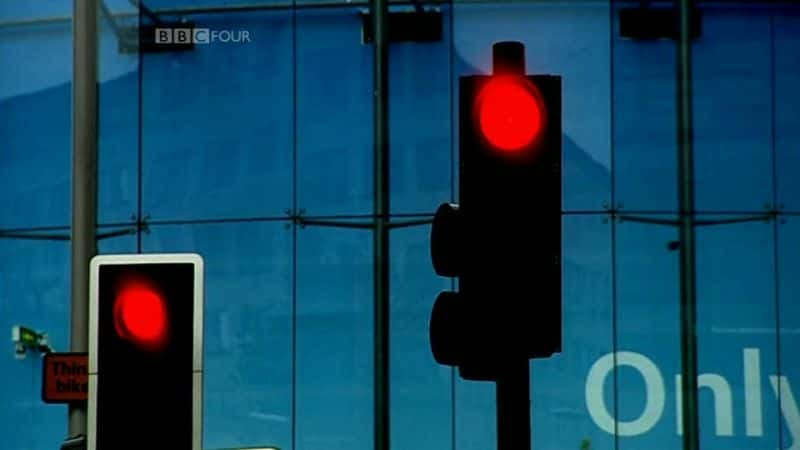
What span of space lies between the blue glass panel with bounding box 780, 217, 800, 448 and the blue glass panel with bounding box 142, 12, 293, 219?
537 cm

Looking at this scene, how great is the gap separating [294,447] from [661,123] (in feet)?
17.5

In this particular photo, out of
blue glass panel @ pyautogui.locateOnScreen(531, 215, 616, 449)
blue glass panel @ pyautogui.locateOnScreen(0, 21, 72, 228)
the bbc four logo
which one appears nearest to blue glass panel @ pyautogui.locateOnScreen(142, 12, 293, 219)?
the bbc four logo

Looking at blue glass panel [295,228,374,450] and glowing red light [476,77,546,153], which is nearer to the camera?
glowing red light [476,77,546,153]

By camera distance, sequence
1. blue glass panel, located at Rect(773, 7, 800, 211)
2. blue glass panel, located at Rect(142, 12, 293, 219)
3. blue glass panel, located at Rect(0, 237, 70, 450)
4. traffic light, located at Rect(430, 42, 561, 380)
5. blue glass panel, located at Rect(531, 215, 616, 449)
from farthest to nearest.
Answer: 1. blue glass panel, located at Rect(0, 237, 70, 450)
2. blue glass panel, located at Rect(142, 12, 293, 219)
3. blue glass panel, located at Rect(773, 7, 800, 211)
4. blue glass panel, located at Rect(531, 215, 616, 449)
5. traffic light, located at Rect(430, 42, 561, 380)

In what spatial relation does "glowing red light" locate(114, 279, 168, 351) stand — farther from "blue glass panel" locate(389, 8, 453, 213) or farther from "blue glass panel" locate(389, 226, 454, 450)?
"blue glass panel" locate(389, 8, 453, 213)

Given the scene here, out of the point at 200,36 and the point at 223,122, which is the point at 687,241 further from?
the point at 200,36

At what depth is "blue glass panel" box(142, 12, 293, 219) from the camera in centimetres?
1443

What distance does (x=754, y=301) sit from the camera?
1377 cm

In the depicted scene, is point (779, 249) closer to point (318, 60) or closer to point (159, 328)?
point (318, 60)

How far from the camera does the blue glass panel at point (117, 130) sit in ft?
48.3

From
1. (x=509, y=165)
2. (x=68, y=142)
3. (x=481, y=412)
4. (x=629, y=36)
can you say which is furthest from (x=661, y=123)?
(x=509, y=165)

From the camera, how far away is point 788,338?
45.0ft

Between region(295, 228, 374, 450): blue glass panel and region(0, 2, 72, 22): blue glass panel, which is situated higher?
region(0, 2, 72, 22): blue glass panel

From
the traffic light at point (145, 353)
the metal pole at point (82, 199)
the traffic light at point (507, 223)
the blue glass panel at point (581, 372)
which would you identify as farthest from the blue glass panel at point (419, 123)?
the traffic light at point (507, 223)
